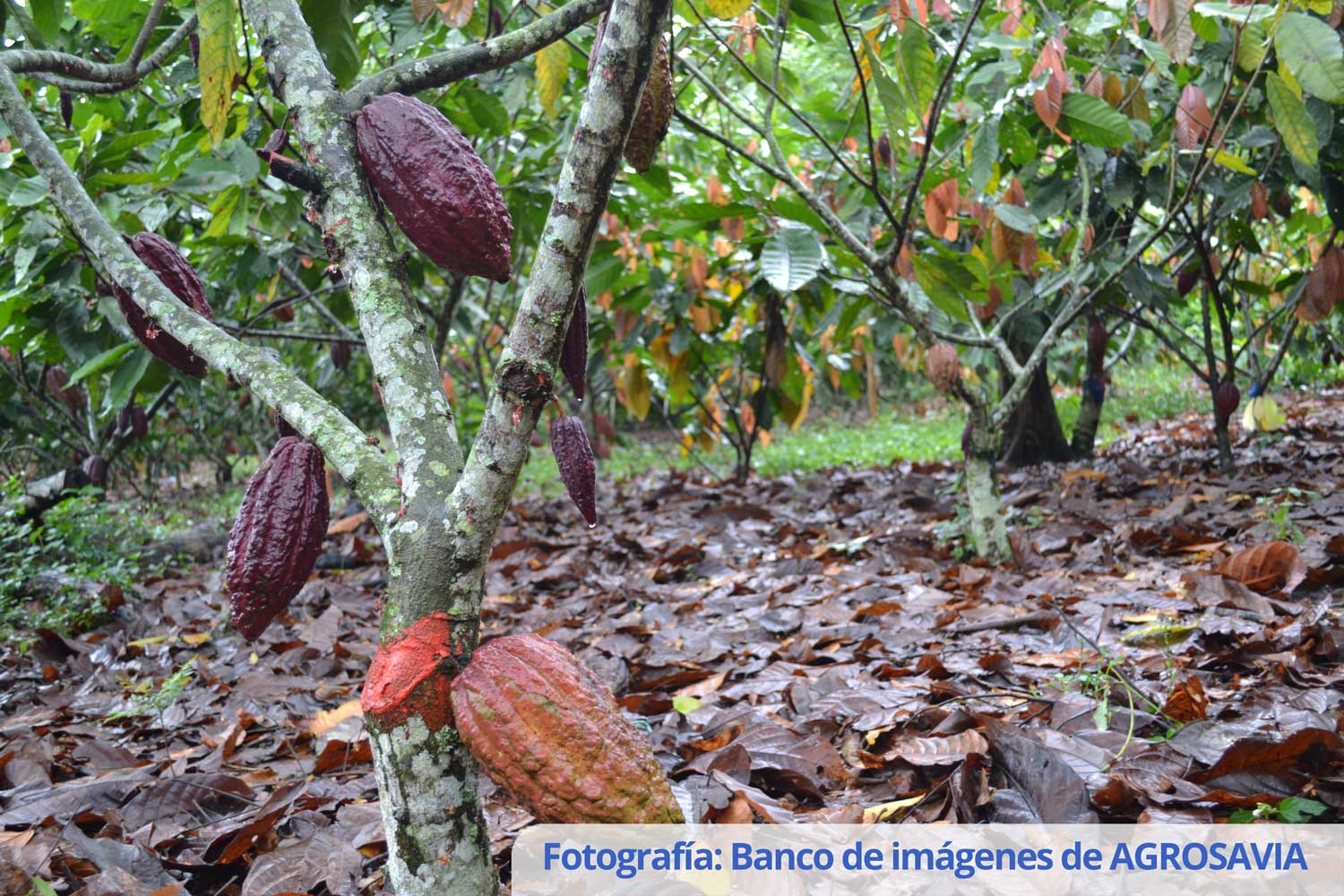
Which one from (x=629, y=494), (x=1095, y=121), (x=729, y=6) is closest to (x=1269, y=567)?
(x=1095, y=121)

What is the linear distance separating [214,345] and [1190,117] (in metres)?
2.03

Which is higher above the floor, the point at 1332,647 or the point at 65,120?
the point at 65,120

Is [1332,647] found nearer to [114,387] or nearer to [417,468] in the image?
[417,468]

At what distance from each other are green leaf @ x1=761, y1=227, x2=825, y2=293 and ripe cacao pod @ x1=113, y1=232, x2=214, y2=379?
3.66 ft

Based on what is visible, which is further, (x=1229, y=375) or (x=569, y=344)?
(x=1229, y=375)

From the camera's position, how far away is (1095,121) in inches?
78.5

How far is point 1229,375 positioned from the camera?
9.23 ft

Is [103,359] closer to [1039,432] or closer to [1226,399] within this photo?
[1226,399]

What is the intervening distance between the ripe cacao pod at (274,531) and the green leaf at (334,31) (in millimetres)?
594

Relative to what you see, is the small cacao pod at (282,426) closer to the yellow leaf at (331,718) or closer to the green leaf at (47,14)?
the yellow leaf at (331,718)

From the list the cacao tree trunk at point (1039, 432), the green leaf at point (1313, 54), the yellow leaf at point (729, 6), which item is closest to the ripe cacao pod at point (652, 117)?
the yellow leaf at point (729, 6)

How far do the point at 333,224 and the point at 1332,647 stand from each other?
4.55 feet

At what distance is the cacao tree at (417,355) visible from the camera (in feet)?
2.17

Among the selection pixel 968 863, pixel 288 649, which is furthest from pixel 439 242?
pixel 288 649
